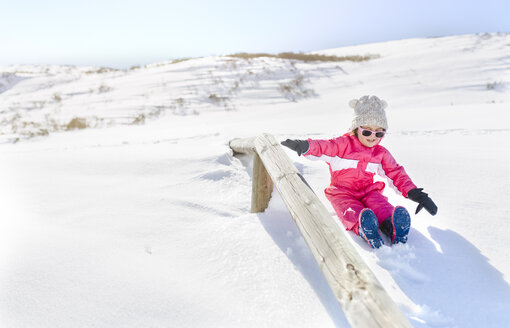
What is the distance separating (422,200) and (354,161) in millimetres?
577

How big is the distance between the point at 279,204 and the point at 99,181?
1.63 metres

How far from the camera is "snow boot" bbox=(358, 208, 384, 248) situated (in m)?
1.81

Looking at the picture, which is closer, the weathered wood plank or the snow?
the snow

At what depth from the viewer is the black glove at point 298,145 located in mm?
2164

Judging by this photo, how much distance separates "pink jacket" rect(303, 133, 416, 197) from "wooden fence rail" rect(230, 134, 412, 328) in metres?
0.41

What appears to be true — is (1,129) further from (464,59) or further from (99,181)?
(464,59)

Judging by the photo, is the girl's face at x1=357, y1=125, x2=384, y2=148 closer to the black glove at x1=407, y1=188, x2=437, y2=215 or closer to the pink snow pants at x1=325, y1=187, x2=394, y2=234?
the pink snow pants at x1=325, y1=187, x2=394, y2=234

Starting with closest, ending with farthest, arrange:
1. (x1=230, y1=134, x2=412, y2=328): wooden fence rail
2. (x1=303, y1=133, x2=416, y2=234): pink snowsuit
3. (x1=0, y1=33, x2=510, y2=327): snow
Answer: (x1=230, y1=134, x2=412, y2=328): wooden fence rail
(x1=0, y1=33, x2=510, y2=327): snow
(x1=303, y1=133, x2=416, y2=234): pink snowsuit

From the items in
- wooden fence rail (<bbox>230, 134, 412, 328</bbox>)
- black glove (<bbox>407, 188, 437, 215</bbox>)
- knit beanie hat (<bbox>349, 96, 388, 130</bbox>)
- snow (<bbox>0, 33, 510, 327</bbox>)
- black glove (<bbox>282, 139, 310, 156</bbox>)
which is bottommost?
snow (<bbox>0, 33, 510, 327</bbox>)

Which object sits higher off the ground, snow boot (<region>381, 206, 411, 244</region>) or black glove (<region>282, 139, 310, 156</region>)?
black glove (<region>282, 139, 310, 156</region>)

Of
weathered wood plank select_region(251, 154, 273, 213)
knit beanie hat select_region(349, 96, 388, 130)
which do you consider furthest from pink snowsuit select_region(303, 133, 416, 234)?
weathered wood plank select_region(251, 154, 273, 213)

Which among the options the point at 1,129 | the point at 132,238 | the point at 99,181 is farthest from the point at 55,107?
the point at 132,238

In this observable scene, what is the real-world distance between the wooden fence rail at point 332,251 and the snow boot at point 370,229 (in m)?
0.46

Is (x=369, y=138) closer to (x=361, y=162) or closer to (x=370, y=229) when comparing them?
(x=361, y=162)
